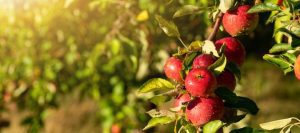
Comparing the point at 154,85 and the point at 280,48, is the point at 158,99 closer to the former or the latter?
the point at 154,85

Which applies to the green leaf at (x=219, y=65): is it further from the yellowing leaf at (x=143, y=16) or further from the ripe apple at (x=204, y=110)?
Answer: the yellowing leaf at (x=143, y=16)

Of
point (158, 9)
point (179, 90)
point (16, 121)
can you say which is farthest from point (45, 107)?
point (179, 90)

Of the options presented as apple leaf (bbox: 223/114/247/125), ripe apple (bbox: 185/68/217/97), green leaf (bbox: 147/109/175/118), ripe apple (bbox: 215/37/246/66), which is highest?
ripe apple (bbox: 215/37/246/66)

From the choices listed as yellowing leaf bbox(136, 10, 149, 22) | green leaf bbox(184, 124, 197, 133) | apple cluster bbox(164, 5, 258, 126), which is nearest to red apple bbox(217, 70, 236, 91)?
apple cluster bbox(164, 5, 258, 126)

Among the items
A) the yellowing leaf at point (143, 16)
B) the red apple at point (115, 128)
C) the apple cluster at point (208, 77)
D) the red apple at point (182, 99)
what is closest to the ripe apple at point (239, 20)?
the apple cluster at point (208, 77)

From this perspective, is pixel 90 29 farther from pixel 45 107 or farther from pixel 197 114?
pixel 197 114

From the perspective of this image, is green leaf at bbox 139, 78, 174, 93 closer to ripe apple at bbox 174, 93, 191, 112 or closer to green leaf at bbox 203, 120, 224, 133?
ripe apple at bbox 174, 93, 191, 112

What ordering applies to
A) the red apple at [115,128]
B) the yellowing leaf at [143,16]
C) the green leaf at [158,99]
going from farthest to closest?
the red apple at [115,128], the yellowing leaf at [143,16], the green leaf at [158,99]

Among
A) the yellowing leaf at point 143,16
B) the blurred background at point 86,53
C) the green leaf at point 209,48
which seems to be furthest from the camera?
the blurred background at point 86,53
